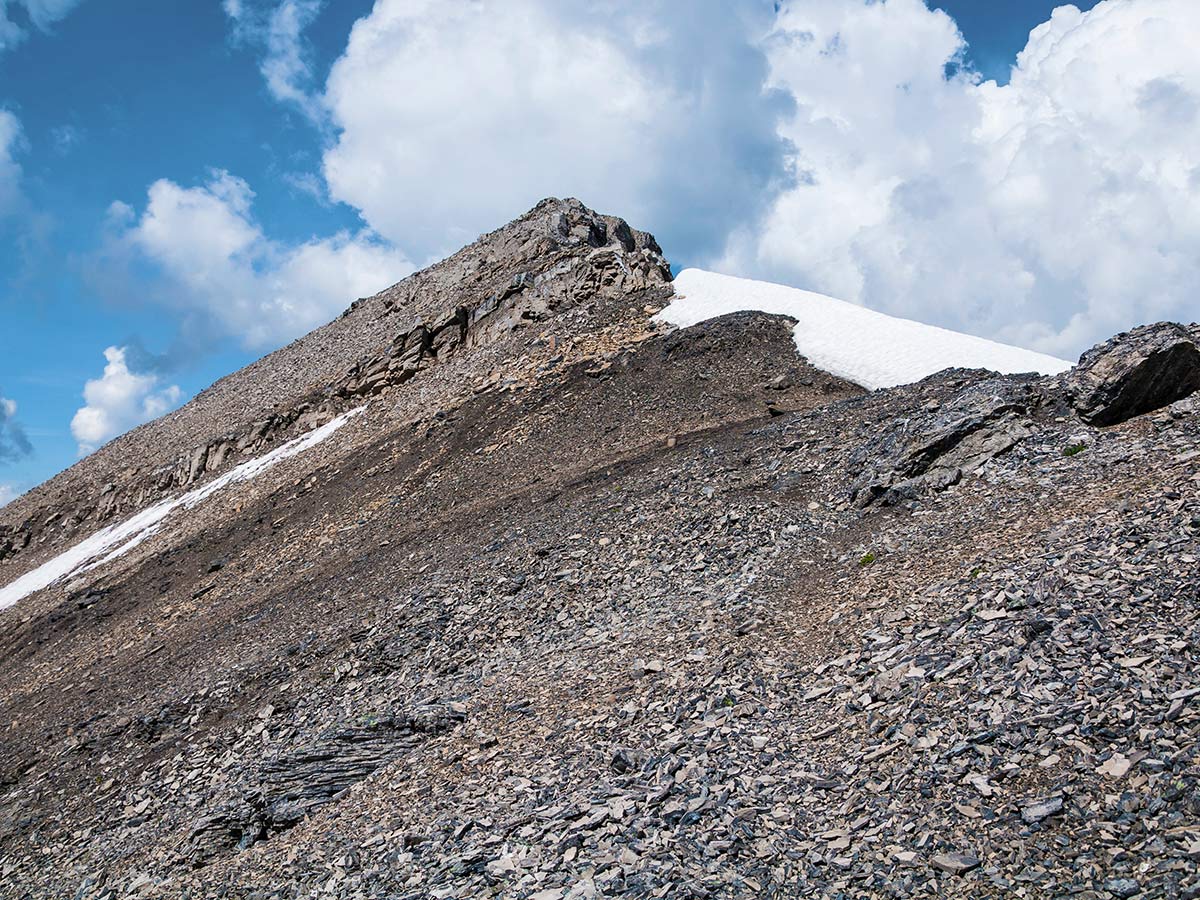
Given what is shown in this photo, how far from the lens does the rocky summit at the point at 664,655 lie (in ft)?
24.4

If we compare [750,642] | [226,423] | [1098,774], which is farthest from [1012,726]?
[226,423]

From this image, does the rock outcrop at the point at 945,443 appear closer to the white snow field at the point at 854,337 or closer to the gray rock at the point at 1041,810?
the white snow field at the point at 854,337

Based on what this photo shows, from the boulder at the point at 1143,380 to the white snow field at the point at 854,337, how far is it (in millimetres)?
6204

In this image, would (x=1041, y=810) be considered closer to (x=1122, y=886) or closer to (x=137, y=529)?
(x=1122, y=886)

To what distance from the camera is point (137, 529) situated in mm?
32094

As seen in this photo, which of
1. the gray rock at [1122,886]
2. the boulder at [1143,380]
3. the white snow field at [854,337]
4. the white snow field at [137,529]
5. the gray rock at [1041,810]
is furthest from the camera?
the white snow field at [137,529]

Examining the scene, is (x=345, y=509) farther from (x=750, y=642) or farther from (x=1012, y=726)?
(x=1012, y=726)

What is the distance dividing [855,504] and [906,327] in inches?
477

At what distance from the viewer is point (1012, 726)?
784cm

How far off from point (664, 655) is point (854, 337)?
626 inches

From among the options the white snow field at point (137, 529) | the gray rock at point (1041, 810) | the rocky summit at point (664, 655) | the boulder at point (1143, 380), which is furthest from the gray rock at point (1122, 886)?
the white snow field at point (137, 529)

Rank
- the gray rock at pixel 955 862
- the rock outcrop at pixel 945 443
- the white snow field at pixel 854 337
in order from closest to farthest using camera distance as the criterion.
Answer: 1. the gray rock at pixel 955 862
2. the rock outcrop at pixel 945 443
3. the white snow field at pixel 854 337

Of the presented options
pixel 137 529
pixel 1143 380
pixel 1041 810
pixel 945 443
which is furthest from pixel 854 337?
pixel 137 529

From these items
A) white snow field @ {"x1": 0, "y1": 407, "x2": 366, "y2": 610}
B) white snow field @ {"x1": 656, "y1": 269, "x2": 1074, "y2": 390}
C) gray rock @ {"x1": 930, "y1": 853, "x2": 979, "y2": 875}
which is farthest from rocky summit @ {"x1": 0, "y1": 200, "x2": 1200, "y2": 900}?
white snow field @ {"x1": 0, "y1": 407, "x2": 366, "y2": 610}
